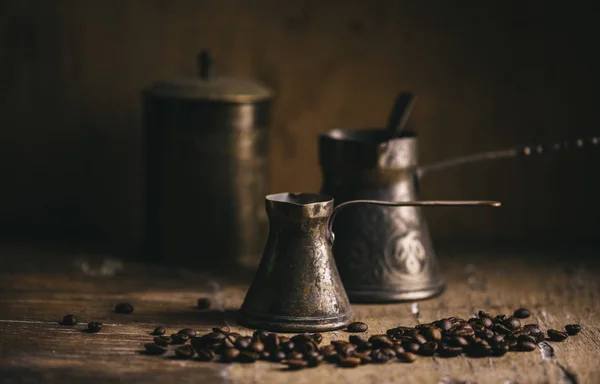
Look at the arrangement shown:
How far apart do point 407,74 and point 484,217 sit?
46cm

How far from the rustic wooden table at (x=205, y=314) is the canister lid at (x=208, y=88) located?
0.43 meters

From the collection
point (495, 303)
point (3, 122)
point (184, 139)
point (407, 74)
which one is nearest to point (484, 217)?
point (407, 74)

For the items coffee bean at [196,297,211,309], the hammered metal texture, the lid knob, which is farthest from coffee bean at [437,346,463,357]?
the lid knob

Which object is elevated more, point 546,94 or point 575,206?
point 546,94

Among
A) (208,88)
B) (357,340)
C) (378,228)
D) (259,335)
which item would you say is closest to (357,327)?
(357,340)

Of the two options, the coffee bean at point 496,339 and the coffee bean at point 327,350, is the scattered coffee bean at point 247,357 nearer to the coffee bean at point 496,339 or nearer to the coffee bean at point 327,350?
the coffee bean at point 327,350

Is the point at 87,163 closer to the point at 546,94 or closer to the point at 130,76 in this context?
the point at 130,76

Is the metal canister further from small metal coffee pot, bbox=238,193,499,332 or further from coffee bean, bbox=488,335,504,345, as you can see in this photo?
coffee bean, bbox=488,335,504,345

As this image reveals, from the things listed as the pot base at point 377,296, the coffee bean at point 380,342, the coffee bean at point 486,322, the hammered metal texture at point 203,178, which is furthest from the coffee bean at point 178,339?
the hammered metal texture at point 203,178

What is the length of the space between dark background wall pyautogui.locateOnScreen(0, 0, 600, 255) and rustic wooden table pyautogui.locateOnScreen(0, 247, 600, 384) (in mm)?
230

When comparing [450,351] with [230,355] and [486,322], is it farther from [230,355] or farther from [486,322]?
[230,355]

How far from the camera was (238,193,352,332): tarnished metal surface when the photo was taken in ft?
5.99

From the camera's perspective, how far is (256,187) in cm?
246

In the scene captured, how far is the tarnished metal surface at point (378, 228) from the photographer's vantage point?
208 centimetres
